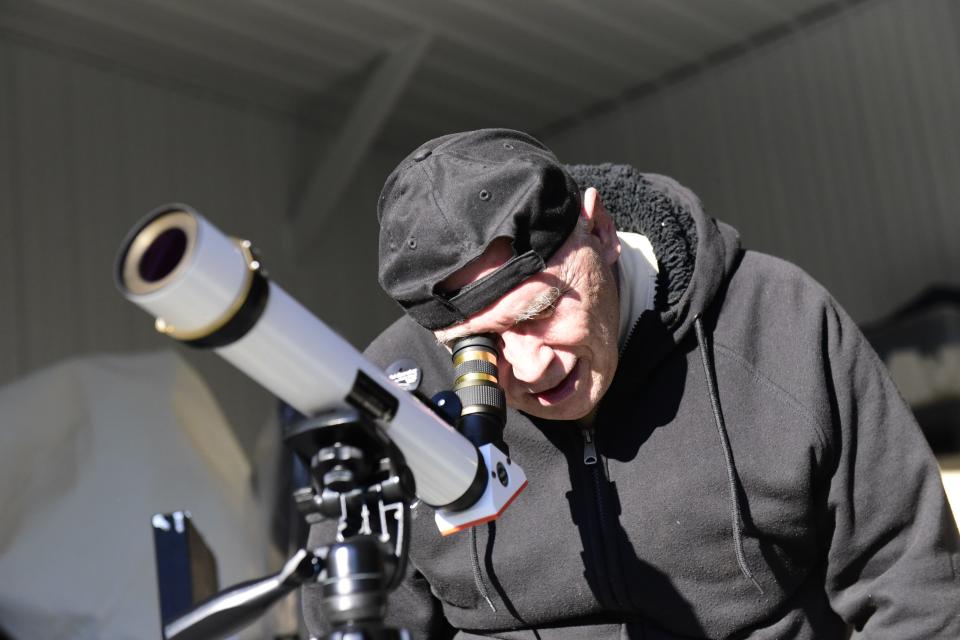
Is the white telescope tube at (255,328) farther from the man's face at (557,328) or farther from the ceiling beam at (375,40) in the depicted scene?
the ceiling beam at (375,40)

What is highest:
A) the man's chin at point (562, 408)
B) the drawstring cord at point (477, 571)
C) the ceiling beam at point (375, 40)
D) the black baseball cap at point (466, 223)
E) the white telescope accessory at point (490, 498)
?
the ceiling beam at point (375, 40)

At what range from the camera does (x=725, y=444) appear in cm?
143

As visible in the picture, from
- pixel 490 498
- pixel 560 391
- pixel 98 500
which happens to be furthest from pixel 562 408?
pixel 98 500

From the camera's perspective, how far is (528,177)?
1318 mm

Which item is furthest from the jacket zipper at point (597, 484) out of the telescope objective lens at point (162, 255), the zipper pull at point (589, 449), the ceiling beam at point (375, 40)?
the ceiling beam at point (375, 40)

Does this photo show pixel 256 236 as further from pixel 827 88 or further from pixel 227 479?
pixel 827 88

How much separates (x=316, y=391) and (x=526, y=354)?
46 centimetres

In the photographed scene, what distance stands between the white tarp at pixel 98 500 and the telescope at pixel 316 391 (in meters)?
2.60

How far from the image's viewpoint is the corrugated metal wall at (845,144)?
6.09 meters

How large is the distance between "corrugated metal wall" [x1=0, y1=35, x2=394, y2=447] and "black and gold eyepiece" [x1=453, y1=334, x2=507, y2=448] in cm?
453

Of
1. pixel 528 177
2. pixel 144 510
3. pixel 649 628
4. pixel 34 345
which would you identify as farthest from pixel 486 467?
pixel 34 345

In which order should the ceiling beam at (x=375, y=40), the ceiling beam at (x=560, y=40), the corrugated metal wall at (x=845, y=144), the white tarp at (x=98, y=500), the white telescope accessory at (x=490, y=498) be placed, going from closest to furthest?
1. the white telescope accessory at (x=490, y=498)
2. the white tarp at (x=98, y=500)
3. the ceiling beam at (x=375, y=40)
4. the ceiling beam at (x=560, y=40)
5. the corrugated metal wall at (x=845, y=144)

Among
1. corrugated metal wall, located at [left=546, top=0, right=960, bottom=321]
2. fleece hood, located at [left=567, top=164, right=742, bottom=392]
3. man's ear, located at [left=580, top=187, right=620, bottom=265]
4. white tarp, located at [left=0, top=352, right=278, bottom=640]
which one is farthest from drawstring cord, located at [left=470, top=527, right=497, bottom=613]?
corrugated metal wall, located at [left=546, top=0, right=960, bottom=321]

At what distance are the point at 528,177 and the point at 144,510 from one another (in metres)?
2.72
